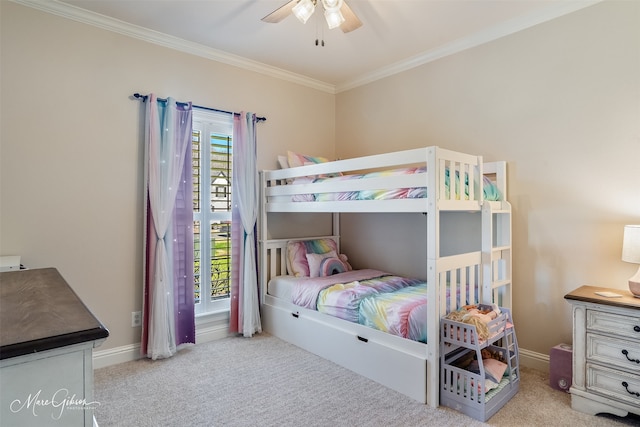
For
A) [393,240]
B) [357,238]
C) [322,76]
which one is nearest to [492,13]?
[322,76]

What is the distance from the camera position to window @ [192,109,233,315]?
3.29 m

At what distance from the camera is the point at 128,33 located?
112 inches

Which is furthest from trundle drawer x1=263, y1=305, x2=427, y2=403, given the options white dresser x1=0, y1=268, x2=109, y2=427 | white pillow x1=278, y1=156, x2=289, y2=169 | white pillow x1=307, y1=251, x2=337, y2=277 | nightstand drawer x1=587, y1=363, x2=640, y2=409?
white dresser x1=0, y1=268, x2=109, y2=427

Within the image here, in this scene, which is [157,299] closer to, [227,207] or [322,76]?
[227,207]

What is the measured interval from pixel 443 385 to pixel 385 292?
2.64ft

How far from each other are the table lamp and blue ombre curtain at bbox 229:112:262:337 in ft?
9.05

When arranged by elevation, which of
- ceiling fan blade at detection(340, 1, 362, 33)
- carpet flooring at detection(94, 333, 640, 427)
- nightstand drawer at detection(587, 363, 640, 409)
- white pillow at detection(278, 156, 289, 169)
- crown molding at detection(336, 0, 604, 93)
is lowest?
carpet flooring at detection(94, 333, 640, 427)

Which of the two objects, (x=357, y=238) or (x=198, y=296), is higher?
(x=357, y=238)

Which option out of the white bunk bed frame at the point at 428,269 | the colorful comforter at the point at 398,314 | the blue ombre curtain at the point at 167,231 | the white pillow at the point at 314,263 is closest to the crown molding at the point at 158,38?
the blue ombre curtain at the point at 167,231

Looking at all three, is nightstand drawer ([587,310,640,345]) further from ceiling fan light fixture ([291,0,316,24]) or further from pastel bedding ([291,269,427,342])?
ceiling fan light fixture ([291,0,316,24])

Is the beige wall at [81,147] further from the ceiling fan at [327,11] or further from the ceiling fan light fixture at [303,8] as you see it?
the ceiling fan light fixture at [303,8]

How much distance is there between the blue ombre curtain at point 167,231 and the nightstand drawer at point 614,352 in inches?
112

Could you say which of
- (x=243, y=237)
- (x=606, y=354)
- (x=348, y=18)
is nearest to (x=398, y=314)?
(x=606, y=354)

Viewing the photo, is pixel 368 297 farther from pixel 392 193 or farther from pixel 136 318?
pixel 136 318
